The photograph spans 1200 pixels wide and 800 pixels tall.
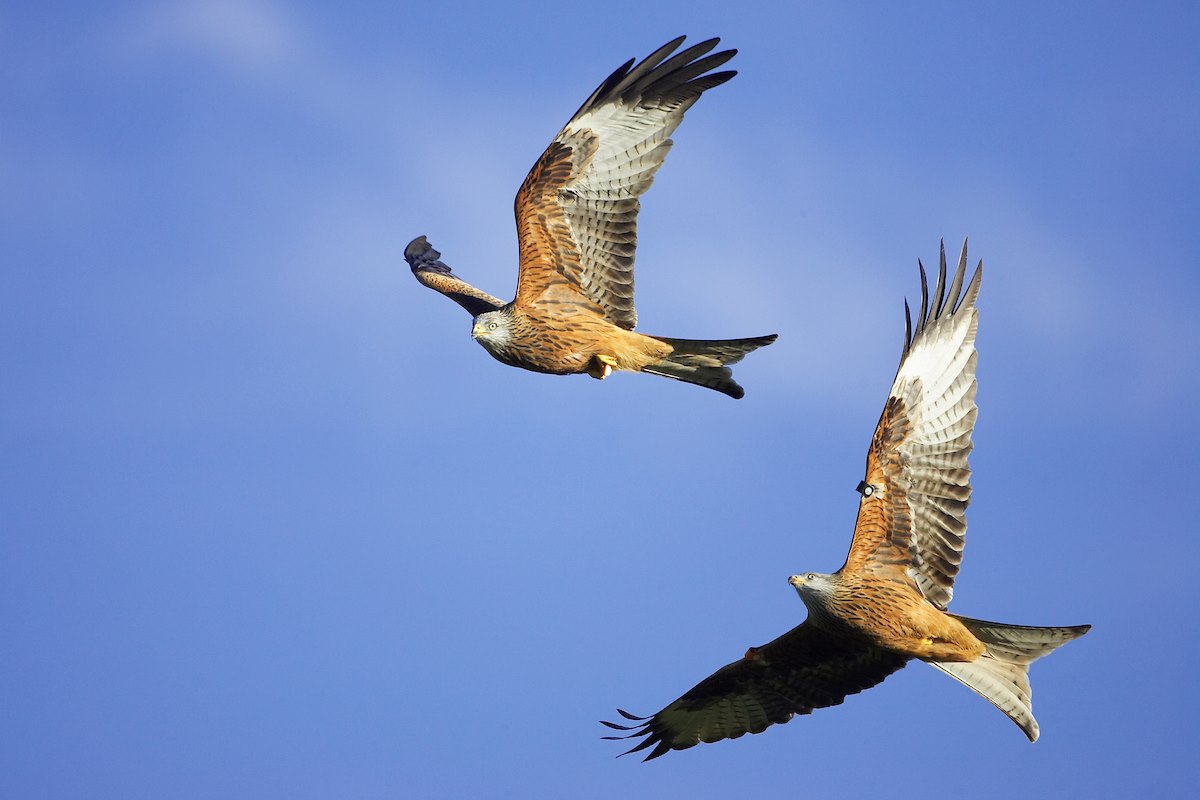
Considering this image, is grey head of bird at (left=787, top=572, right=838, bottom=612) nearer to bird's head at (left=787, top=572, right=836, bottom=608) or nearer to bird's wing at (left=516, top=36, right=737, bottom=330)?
bird's head at (left=787, top=572, right=836, bottom=608)

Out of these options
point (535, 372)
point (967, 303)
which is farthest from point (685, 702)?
point (967, 303)

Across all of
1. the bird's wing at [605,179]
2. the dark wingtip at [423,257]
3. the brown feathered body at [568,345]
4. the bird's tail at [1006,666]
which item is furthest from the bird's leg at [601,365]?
the dark wingtip at [423,257]

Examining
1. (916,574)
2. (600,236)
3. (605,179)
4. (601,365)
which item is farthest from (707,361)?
(916,574)

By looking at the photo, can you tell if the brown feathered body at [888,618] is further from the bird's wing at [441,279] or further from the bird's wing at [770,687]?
the bird's wing at [441,279]

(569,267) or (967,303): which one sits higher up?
(569,267)

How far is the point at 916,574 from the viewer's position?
1177 cm

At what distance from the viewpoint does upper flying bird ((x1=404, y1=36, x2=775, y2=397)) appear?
12125mm

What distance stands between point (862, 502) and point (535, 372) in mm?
2947

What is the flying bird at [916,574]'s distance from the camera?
11391 mm

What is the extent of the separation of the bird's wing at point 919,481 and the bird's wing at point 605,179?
240cm

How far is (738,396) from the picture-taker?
12.1 metres

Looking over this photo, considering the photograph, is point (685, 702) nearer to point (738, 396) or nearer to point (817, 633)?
point (817, 633)

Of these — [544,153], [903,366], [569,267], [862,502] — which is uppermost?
[544,153]

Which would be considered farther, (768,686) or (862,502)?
(768,686)
